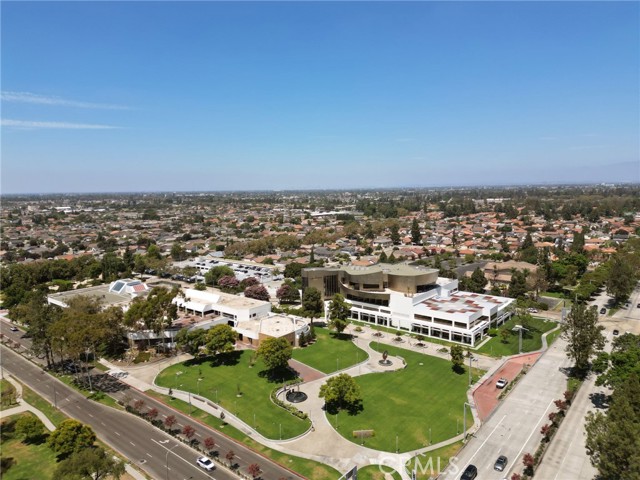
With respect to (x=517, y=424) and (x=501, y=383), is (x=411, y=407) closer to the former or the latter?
(x=517, y=424)

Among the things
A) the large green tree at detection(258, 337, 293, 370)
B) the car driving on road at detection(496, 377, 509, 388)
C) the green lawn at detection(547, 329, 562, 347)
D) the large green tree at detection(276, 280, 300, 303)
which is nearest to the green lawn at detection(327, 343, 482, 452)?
the car driving on road at detection(496, 377, 509, 388)

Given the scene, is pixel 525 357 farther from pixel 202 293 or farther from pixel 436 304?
pixel 202 293

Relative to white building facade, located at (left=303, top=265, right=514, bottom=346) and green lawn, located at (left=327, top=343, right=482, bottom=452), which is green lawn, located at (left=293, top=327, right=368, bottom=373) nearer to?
green lawn, located at (left=327, top=343, right=482, bottom=452)

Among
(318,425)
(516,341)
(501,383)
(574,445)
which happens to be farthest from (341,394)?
(516,341)

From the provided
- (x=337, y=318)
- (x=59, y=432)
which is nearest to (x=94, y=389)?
(x=59, y=432)

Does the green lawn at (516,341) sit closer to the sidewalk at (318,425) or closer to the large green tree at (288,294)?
the sidewalk at (318,425)

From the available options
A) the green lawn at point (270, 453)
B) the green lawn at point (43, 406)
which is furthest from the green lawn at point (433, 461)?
the green lawn at point (43, 406)
